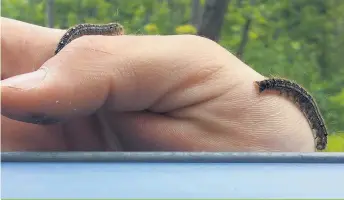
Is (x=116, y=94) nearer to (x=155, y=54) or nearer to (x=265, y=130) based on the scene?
(x=155, y=54)

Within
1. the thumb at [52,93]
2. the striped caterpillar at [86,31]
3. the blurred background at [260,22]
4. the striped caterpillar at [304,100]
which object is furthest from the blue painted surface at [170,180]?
the blurred background at [260,22]

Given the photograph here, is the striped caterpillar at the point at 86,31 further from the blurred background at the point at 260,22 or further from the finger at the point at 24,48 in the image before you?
the blurred background at the point at 260,22

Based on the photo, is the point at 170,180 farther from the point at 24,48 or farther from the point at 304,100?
the point at 24,48

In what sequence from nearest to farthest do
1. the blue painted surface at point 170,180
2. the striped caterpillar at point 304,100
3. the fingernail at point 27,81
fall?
the blue painted surface at point 170,180 < the fingernail at point 27,81 < the striped caterpillar at point 304,100

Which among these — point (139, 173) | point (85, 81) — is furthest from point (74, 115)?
point (139, 173)

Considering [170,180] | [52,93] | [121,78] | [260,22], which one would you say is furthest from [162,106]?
[260,22]

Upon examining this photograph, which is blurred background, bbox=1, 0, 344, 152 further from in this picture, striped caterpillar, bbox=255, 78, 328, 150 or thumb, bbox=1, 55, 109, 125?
thumb, bbox=1, 55, 109, 125

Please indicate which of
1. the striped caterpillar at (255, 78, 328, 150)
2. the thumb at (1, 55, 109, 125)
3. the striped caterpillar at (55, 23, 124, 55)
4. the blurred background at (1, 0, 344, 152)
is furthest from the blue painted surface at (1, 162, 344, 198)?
the blurred background at (1, 0, 344, 152)
